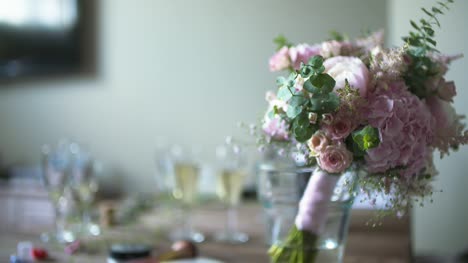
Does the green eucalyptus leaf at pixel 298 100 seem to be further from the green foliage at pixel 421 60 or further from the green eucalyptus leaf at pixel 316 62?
the green foliage at pixel 421 60

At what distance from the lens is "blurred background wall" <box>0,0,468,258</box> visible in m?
2.77

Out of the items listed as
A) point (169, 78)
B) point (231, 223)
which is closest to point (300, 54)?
point (231, 223)

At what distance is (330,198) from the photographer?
98cm

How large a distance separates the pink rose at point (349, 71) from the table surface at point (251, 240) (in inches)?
19.0

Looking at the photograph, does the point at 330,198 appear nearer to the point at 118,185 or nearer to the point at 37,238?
the point at 37,238

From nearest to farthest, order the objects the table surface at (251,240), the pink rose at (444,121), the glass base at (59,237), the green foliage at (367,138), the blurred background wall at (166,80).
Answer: the green foliage at (367,138), the pink rose at (444,121), the table surface at (251,240), the glass base at (59,237), the blurred background wall at (166,80)

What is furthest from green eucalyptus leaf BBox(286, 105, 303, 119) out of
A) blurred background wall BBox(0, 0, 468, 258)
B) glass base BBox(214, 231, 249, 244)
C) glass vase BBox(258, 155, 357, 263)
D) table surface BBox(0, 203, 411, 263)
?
blurred background wall BBox(0, 0, 468, 258)

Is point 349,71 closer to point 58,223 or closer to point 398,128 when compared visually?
point 398,128

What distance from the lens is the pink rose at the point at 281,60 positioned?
0.98m

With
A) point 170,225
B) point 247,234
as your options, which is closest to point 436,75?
point 247,234

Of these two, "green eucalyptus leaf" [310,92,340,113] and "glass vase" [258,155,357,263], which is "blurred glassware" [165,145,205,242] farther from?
"green eucalyptus leaf" [310,92,340,113]

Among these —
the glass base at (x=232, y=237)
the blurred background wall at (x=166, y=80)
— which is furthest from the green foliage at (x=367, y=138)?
the blurred background wall at (x=166, y=80)

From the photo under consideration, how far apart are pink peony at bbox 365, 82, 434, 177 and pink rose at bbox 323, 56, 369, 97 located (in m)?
0.03

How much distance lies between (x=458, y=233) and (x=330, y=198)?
530 millimetres
